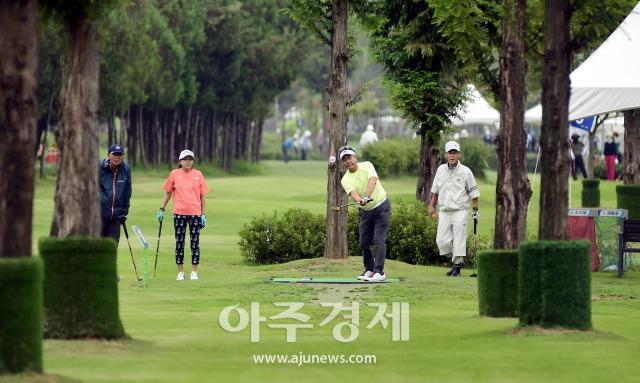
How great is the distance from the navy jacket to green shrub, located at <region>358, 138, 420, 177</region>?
1506 inches

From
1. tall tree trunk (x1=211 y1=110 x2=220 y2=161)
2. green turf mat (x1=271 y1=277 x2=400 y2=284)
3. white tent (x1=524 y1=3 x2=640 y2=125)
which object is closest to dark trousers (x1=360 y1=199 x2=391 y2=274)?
green turf mat (x1=271 y1=277 x2=400 y2=284)

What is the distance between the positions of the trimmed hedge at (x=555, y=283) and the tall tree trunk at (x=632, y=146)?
25.0 m

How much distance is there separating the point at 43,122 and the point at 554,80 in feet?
143

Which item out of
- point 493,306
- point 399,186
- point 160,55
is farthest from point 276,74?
point 493,306

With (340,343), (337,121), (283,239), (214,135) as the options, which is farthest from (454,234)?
(214,135)

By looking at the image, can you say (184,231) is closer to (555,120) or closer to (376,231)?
(376,231)

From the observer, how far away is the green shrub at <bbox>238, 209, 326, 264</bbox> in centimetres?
2688

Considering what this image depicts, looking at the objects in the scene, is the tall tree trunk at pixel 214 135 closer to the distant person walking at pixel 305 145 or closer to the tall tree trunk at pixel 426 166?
the distant person walking at pixel 305 145

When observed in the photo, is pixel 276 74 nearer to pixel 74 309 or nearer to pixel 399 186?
pixel 399 186

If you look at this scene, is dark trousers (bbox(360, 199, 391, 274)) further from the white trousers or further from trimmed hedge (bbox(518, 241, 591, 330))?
trimmed hedge (bbox(518, 241, 591, 330))

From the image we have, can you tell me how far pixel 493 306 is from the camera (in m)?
15.9

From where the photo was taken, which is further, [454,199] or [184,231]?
[454,199]

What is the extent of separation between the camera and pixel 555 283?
45.0 ft

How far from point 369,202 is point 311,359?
27.1ft
